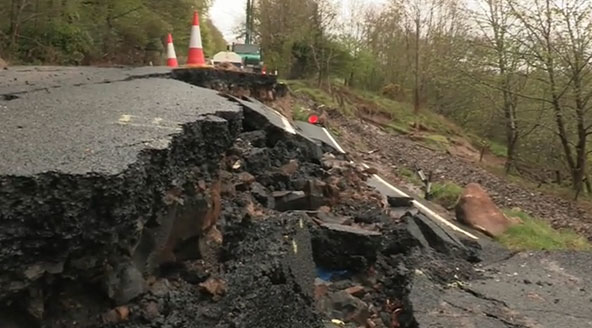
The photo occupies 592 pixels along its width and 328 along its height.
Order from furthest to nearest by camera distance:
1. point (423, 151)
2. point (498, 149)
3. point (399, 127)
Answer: point (498, 149)
point (399, 127)
point (423, 151)

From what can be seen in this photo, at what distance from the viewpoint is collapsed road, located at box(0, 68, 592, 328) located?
2387 millimetres

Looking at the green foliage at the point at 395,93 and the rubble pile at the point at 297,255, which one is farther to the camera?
the green foliage at the point at 395,93

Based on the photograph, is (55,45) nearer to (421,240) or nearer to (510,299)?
(421,240)

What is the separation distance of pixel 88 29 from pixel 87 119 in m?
11.6

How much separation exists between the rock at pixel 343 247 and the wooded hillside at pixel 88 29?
932 centimetres

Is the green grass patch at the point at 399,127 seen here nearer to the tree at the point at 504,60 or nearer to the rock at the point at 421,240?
the tree at the point at 504,60

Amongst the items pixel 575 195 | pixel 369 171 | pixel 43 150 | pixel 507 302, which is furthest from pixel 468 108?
pixel 43 150

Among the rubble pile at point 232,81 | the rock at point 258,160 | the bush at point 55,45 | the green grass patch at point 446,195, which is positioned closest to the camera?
the rock at point 258,160

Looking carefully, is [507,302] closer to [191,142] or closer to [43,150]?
[191,142]

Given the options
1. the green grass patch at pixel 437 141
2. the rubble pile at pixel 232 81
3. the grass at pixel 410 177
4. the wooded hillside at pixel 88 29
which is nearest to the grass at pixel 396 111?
the green grass patch at pixel 437 141

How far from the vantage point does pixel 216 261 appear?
3.76m

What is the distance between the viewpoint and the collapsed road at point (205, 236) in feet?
7.83

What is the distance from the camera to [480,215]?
328 inches

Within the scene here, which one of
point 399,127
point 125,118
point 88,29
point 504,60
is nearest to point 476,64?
point 504,60
